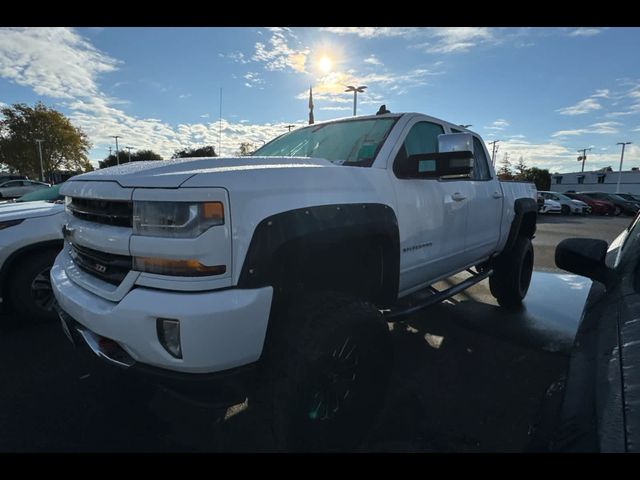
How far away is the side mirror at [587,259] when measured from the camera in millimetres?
1903

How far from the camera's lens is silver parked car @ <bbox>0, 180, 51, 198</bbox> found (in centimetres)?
2647

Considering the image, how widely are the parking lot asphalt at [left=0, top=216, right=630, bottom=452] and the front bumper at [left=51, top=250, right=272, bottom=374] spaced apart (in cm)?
92

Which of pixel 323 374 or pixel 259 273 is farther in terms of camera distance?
pixel 323 374

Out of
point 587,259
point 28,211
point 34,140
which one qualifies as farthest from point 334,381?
point 34,140

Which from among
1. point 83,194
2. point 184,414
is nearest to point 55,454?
point 184,414

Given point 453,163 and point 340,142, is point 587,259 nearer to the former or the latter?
point 453,163

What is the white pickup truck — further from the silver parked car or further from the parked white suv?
the silver parked car

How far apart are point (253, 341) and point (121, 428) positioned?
1392 millimetres

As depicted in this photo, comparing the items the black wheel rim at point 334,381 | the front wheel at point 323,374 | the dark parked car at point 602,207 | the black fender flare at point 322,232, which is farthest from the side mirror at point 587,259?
the dark parked car at point 602,207

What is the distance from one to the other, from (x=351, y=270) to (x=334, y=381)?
753 millimetres

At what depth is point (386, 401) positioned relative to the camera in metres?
2.69

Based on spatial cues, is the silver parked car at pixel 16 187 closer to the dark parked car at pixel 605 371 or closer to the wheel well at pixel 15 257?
the wheel well at pixel 15 257

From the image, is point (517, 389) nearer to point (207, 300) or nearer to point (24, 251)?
point (207, 300)

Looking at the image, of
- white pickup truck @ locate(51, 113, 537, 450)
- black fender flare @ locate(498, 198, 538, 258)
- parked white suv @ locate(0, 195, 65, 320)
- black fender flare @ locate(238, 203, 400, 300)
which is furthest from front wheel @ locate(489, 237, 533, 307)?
parked white suv @ locate(0, 195, 65, 320)
